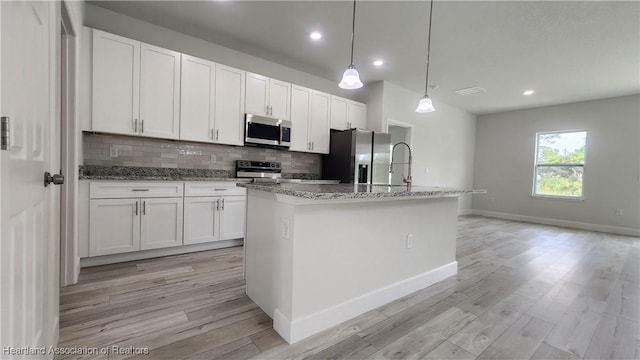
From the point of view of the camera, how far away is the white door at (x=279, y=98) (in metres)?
3.94

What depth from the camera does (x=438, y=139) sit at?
6.24 m

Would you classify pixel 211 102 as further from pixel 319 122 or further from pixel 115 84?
pixel 319 122

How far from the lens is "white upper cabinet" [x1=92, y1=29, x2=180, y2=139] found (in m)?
2.73

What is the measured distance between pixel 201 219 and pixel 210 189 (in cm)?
37

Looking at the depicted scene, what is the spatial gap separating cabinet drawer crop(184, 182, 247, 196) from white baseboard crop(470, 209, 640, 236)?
21.2ft

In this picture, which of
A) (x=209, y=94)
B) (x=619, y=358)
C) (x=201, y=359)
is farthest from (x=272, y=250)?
(x=209, y=94)

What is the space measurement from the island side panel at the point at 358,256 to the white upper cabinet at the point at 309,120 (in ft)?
7.83

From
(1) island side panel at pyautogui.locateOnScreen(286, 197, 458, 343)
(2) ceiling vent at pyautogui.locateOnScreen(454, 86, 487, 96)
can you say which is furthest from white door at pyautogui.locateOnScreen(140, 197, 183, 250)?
(2) ceiling vent at pyautogui.locateOnScreen(454, 86, 487, 96)

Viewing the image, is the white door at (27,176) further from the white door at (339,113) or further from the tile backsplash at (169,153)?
the white door at (339,113)

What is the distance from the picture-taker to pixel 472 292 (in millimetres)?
2361

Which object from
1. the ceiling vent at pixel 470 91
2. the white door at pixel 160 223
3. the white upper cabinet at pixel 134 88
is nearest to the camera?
the white upper cabinet at pixel 134 88

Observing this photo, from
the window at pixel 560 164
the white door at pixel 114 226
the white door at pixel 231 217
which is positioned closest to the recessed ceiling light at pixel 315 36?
the white door at pixel 231 217

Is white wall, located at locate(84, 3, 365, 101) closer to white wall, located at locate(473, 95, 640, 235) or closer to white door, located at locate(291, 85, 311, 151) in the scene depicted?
white door, located at locate(291, 85, 311, 151)

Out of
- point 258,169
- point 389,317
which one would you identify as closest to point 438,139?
point 258,169
